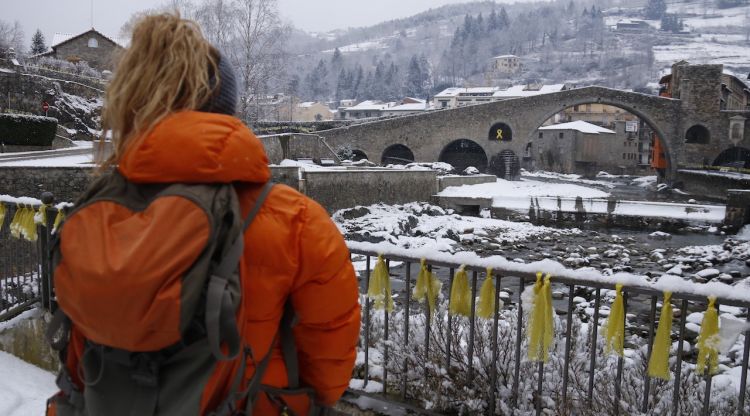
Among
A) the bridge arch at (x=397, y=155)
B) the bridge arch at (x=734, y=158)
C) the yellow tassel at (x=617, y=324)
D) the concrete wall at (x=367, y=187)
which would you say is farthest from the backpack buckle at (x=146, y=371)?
the bridge arch at (x=734, y=158)

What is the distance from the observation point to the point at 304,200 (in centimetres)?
149

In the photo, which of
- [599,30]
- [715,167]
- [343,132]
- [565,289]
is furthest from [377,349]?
[599,30]

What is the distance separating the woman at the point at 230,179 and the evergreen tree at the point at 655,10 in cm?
16882

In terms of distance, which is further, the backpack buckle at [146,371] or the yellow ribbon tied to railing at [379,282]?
the yellow ribbon tied to railing at [379,282]

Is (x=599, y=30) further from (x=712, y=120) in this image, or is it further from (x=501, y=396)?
(x=501, y=396)

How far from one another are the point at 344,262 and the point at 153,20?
0.79m

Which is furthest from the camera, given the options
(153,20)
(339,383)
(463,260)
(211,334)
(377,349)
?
(377,349)

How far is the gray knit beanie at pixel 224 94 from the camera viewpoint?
1440 millimetres

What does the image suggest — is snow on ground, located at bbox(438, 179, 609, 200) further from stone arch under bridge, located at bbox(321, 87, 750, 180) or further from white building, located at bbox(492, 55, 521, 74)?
white building, located at bbox(492, 55, 521, 74)

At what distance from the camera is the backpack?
3.93 ft

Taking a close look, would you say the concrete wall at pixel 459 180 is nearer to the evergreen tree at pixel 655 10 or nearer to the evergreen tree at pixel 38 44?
the evergreen tree at pixel 38 44

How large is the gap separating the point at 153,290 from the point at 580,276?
184 centimetres

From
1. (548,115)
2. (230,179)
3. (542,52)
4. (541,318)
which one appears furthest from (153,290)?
(542,52)

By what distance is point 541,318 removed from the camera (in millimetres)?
2500
